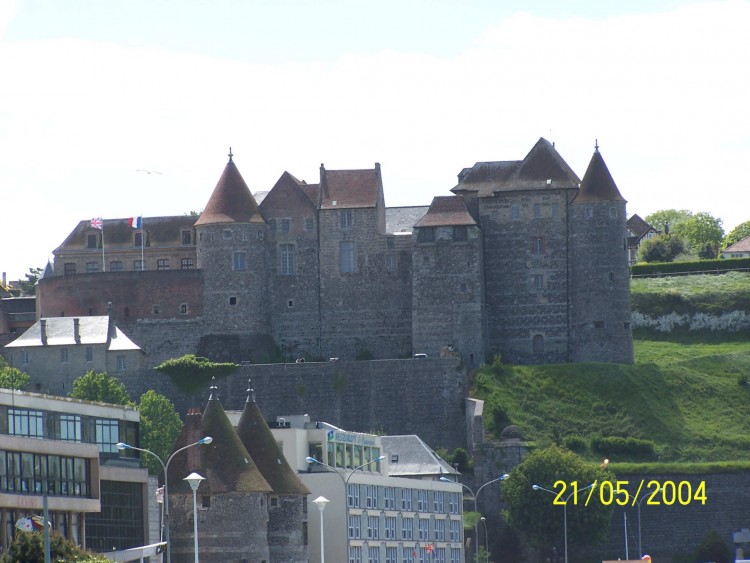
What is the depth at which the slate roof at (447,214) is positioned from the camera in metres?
130

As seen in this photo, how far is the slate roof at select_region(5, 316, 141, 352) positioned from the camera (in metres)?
130

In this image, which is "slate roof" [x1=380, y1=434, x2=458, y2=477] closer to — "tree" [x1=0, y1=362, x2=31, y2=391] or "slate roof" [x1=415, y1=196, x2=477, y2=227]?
"slate roof" [x1=415, y1=196, x2=477, y2=227]

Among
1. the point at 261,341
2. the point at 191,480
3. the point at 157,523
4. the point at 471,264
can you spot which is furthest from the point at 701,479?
the point at 191,480

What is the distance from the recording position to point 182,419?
12838 cm

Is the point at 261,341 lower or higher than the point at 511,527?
higher

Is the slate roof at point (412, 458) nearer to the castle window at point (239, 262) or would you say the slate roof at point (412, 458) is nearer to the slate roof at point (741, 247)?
the castle window at point (239, 262)

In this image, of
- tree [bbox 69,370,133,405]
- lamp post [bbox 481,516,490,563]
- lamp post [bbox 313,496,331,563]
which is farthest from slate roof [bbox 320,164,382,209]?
lamp post [bbox 313,496,331,563]

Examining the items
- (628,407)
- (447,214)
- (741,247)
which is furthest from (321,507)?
(741,247)

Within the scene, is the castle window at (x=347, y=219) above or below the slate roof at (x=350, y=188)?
Result: below

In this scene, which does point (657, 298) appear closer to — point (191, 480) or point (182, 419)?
point (182, 419)

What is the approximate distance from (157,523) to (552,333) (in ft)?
145

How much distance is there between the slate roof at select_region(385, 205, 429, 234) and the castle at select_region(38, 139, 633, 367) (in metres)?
1.21

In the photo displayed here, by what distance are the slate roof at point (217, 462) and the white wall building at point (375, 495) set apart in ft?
17.7

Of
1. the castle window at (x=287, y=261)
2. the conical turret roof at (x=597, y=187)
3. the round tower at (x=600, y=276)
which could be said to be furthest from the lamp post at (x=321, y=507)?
the conical turret roof at (x=597, y=187)
